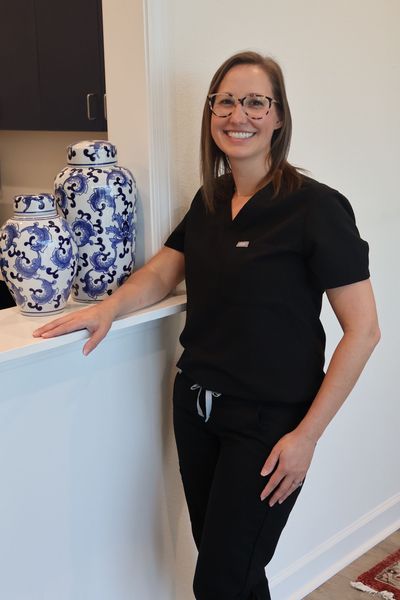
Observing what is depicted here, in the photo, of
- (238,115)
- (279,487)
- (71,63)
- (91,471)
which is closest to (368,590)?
(279,487)

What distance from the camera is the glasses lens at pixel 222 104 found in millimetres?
1494

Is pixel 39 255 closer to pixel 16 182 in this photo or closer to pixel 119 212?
pixel 119 212

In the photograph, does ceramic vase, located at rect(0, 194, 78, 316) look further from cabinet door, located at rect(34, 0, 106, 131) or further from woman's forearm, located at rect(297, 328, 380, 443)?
cabinet door, located at rect(34, 0, 106, 131)

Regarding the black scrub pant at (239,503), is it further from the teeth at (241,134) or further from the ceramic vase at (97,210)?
the teeth at (241,134)

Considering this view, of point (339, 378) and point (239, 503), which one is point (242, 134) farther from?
point (239, 503)

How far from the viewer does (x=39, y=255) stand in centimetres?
144

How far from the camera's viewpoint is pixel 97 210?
155 centimetres

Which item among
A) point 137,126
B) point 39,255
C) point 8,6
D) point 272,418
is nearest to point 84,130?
point 8,6

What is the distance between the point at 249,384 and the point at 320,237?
0.31 m

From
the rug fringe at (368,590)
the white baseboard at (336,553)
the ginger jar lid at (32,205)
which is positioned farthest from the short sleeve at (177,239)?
the rug fringe at (368,590)

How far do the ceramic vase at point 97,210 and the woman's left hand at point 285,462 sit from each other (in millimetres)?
485

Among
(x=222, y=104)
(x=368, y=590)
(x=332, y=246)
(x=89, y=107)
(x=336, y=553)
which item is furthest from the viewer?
(x=89, y=107)

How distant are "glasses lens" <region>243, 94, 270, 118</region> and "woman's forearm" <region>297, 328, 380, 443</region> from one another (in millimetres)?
456

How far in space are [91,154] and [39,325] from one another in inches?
14.3
